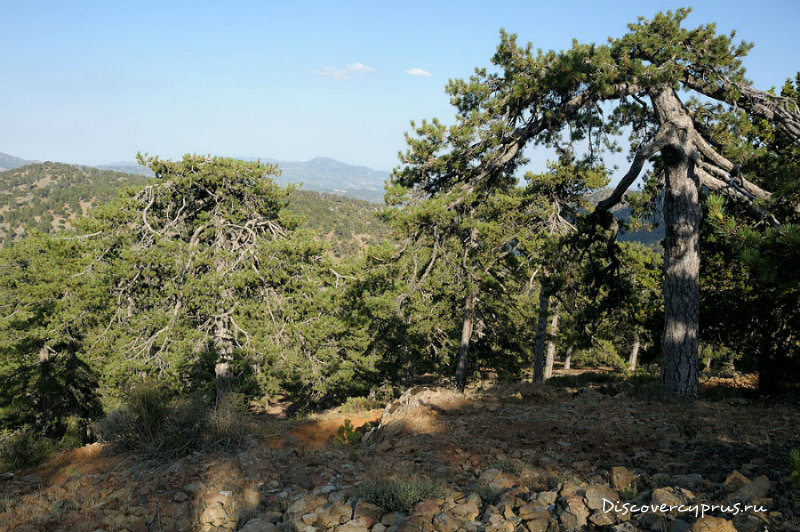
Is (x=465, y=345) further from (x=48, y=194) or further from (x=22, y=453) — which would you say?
(x=48, y=194)

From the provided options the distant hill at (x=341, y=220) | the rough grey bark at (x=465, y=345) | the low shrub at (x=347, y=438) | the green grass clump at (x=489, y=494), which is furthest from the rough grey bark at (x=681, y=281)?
the distant hill at (x=341, y=220)

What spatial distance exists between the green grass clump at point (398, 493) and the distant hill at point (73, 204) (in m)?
80.2

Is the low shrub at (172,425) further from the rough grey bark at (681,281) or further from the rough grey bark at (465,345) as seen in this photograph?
the rough grey bark at (465,345)

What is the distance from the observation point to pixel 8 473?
6023mm

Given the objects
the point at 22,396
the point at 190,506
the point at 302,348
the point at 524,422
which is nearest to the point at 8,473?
the point at 190,506

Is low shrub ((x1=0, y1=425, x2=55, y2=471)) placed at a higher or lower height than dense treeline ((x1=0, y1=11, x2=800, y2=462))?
lower

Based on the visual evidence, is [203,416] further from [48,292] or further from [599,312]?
[48,292]

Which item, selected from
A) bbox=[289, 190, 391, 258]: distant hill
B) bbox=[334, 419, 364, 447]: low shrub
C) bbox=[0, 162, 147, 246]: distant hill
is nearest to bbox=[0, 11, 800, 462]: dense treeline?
bbox=[334, 419, 364, 447]: low shrub

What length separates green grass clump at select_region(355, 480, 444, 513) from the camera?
151 inches

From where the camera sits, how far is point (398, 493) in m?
3.89

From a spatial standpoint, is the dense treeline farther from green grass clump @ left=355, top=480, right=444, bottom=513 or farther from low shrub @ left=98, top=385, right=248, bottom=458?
green grass clump @ left=355, top=480, right=444, bottom=513

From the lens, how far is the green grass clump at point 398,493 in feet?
12.6

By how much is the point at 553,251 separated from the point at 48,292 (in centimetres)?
1767

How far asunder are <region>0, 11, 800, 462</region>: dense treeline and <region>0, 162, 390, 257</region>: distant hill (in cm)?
6627
